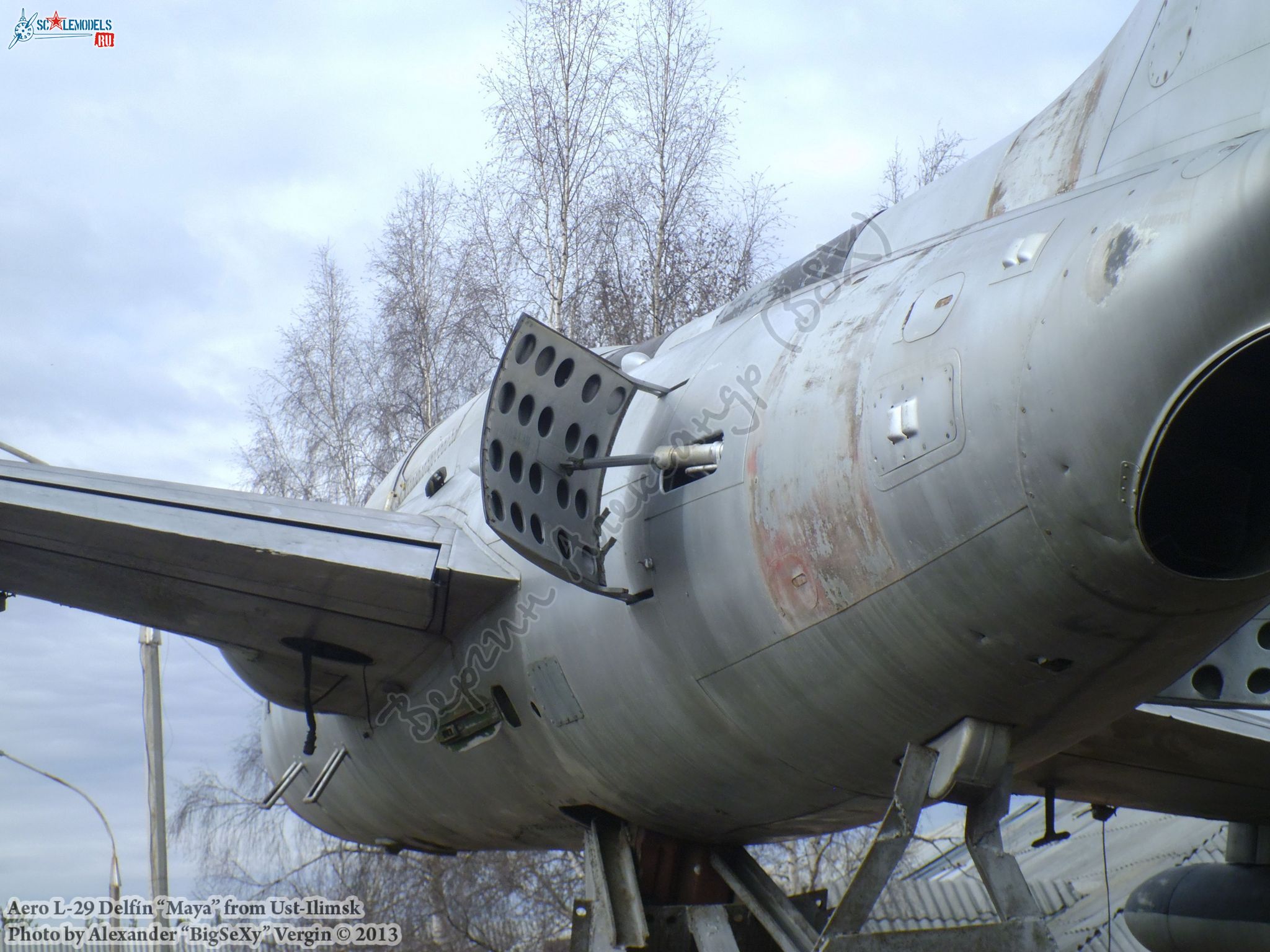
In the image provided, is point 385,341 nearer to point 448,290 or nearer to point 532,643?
point 448,290

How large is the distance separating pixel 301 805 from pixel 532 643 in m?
3.65

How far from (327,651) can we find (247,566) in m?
0.88

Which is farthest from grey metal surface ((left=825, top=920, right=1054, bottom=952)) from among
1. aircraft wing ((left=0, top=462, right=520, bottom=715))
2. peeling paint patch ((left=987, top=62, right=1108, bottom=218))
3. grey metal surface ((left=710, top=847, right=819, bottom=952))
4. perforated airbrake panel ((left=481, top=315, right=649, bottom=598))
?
peeling paint patch ((left=987, top=62, right=1108, bottom=218))

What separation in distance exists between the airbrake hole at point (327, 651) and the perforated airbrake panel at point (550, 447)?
1.60 meters

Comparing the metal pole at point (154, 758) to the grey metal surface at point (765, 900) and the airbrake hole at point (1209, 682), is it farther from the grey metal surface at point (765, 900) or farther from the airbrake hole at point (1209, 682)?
the airbrake hole at point (1209, 682)

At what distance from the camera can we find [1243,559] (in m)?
2.76

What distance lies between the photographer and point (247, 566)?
166 inches

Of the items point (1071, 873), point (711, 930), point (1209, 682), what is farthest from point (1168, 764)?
point (1071, 873)

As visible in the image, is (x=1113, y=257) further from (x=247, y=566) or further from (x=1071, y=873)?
(x=1071, y=873)

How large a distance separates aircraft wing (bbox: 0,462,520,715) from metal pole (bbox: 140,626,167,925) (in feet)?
24.0

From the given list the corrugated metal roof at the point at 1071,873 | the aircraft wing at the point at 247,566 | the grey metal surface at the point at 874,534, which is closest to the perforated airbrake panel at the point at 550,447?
the grey metal surface at the point at 874,534

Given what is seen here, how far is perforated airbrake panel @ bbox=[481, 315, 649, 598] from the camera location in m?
3.66

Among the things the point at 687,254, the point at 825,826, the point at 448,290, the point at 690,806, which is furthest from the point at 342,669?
the point at 448,290

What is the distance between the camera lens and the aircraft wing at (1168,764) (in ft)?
17.5
